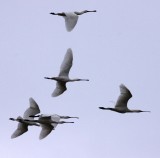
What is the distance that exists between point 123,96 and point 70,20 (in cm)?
567

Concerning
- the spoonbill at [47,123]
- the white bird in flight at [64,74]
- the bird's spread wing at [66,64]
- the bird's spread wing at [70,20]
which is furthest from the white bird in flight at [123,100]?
the bird's spread wing at [66,64]

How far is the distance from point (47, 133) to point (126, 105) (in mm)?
5211

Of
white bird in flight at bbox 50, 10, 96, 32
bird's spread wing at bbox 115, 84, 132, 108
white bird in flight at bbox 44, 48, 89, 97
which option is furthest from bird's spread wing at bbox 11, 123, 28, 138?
white bird in flight at bbox 50, 10, 96, 32

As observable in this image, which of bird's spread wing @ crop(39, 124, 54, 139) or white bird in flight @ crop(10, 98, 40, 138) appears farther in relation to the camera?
white bird in flight @ crop(10, 98, 40, 138)

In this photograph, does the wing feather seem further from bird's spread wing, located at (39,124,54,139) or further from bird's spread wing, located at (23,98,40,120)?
bird's spread wing, located at (39,124,54,139)

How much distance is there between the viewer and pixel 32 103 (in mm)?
67562

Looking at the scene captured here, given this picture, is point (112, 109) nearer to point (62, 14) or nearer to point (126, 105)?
point (126, 105)

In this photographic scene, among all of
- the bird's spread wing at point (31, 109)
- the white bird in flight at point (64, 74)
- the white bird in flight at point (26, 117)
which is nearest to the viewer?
the white bird in flight at point (26, 117)

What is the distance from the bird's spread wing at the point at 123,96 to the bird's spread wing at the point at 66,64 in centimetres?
633

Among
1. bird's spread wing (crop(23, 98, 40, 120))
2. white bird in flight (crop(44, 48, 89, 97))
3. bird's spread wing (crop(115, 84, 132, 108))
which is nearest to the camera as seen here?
bird's spread wing (crop(115, 84, 132, 108))

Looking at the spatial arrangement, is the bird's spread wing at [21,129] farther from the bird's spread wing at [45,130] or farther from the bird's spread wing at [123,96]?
the bird's spread wing at [123,96]

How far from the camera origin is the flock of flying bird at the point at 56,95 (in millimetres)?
63594

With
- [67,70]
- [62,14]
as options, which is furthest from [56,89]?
[62,14]

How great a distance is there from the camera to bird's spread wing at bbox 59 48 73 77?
6869 centimetres
